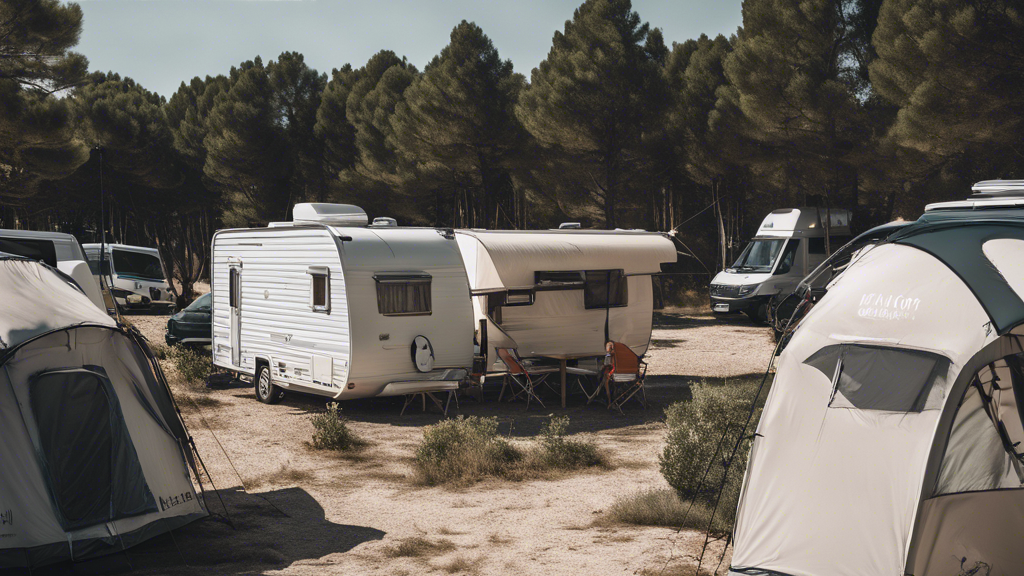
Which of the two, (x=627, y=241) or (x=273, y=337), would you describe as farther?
(x=627, y=241)

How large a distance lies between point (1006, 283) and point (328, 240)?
26.5 ft

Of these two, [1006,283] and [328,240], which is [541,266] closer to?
[328,240]

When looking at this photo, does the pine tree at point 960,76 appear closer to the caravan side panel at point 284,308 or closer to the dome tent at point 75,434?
the caravan side panel at point 284,308

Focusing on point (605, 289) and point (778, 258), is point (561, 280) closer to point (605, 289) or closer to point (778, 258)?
point (605, 289)

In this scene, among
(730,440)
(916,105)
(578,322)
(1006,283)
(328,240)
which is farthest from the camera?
(916,105)

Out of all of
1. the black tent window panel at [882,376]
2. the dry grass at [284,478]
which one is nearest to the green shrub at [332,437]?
the dry grass at [284,478]

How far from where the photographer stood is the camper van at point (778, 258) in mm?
20172

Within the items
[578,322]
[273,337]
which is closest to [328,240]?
[273,337]

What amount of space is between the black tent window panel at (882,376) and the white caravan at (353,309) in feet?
21.7

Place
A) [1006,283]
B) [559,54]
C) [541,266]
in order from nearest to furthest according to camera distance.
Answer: [1006,283] → [541,266] → [559,54]

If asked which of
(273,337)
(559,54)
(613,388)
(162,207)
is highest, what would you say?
(559,54)

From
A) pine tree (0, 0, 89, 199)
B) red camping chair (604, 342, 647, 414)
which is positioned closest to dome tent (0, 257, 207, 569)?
red camping chair (604, 342, 647, 414)

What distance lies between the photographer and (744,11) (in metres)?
22.3

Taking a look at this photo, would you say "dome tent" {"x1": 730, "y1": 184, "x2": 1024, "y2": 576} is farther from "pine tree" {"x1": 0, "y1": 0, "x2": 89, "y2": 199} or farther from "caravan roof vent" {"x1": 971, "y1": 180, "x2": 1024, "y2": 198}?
"pine tree" {"x1": 0, "y1": 0, "x2": 89, "y2": 199}
